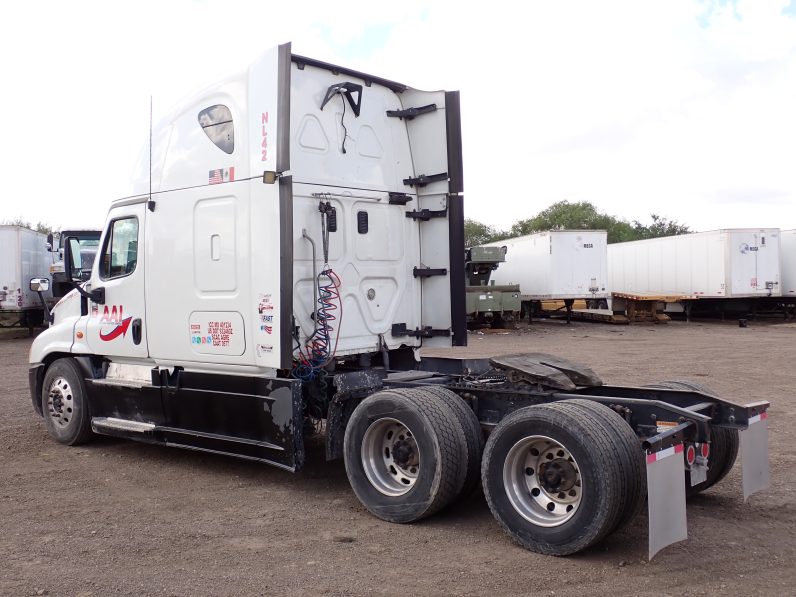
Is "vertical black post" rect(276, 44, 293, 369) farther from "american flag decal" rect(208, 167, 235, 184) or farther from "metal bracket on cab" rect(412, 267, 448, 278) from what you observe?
"metal bracket on cab" rect(412, 267, 448, 278)

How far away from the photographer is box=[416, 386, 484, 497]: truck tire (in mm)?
5332

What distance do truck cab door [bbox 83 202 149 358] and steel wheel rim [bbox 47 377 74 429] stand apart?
587mm

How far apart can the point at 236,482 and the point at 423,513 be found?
212 cm

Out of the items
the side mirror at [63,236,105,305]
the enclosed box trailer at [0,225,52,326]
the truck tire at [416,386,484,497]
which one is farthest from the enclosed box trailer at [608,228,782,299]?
the truck tire at [416,386,484,497]

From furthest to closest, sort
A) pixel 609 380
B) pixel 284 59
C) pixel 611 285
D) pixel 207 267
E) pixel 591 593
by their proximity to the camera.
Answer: pixel 611 285 → pixel 609 380 → pixel 207 267 → pixel 284 59 → pixel 591 593

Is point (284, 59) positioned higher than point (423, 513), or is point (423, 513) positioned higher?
point (284, 59)


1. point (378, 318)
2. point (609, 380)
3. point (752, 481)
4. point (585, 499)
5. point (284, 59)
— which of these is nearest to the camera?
point (585, 499)

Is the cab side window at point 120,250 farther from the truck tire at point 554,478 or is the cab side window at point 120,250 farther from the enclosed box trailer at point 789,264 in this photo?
the enclosed box trailer at point 789,264

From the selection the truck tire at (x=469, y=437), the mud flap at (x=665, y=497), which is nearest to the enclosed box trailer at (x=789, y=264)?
the truck tire at (x=469, y=437)

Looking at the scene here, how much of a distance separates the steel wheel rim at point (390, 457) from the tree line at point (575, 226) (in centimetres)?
5644

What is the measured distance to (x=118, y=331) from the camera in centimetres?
753

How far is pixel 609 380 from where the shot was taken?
12.9m

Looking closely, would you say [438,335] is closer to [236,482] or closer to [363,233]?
[363,233]


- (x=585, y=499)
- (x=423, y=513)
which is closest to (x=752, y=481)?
(x=585, y=499)
